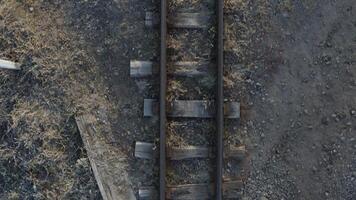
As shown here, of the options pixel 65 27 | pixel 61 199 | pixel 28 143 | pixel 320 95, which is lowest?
pixel 61 199

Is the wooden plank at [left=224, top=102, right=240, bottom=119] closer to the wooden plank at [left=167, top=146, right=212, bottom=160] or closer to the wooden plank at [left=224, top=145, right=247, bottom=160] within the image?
the wooden plank at [left=224, top=145, right=247, bottom=160]

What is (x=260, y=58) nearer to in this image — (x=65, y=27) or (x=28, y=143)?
(x=65, y=27)

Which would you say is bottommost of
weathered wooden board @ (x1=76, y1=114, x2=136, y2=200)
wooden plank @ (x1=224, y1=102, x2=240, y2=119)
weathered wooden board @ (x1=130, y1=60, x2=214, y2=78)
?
weathered wooden board @ (x1=76, y1=114, x2=136, y2=200)

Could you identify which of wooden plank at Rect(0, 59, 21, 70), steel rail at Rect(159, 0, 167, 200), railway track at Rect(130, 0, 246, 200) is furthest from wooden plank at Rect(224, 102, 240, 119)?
wooden plank at Rect(0, 59, 21, 70)

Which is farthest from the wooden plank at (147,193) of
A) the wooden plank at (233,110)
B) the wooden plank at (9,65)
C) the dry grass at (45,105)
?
the wooden plank at (9,65)

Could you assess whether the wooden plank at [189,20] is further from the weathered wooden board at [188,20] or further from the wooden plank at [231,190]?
the wooden plank at [231,190]

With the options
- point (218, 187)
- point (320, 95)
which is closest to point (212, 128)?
point (218, 187)

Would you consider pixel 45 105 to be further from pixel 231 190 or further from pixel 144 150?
pixel 231 190
